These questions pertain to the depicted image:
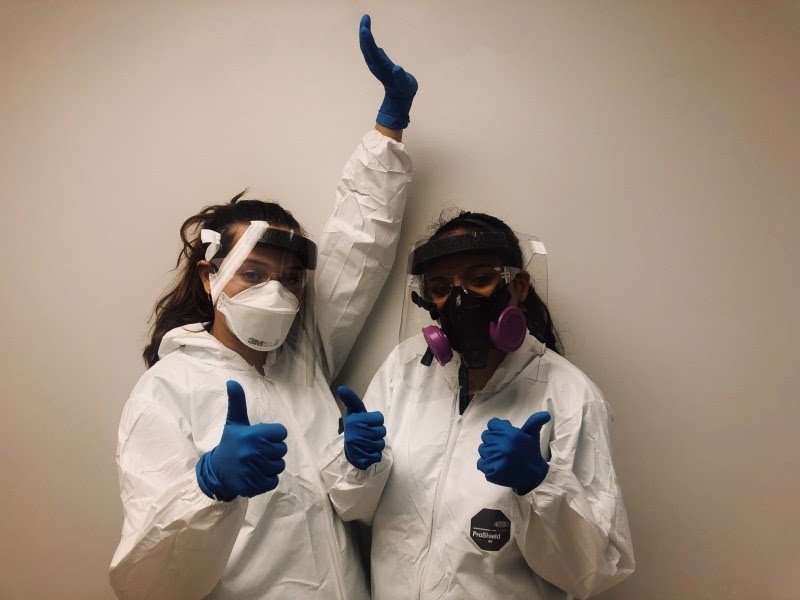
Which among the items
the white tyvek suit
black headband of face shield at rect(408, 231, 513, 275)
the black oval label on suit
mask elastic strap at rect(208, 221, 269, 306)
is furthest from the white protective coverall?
mask elastic strap at rect(208, 221, 269, 306)

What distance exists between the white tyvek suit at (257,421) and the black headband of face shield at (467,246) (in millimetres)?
326

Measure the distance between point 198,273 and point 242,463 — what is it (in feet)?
2.51

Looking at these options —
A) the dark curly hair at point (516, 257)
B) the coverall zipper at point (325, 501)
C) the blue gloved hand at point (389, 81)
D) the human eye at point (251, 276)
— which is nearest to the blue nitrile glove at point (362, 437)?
the coverall zipper at point (325, 501)

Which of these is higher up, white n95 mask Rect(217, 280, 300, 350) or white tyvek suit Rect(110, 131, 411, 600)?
white n95 mask Rect(217, 280, 300, 350)

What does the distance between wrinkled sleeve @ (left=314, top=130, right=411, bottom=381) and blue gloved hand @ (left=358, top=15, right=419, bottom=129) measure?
0.07 m

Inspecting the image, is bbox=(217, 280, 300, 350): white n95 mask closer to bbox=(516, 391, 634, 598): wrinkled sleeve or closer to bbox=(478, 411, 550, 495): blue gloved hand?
bbox=(478, 411, 550, 495): blue gloved hand

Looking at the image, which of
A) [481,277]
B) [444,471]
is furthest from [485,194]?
[444,471]

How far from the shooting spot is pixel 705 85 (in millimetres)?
1875

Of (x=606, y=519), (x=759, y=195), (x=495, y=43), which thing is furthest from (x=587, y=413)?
(x=495, y=43)

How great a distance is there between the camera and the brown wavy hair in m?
1.73

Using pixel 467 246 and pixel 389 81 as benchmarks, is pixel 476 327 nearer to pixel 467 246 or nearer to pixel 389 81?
pixel 467 246

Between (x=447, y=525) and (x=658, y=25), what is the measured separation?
1664 millimetres

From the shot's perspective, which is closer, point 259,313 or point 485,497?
point 485,497

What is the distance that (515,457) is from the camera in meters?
1.24
